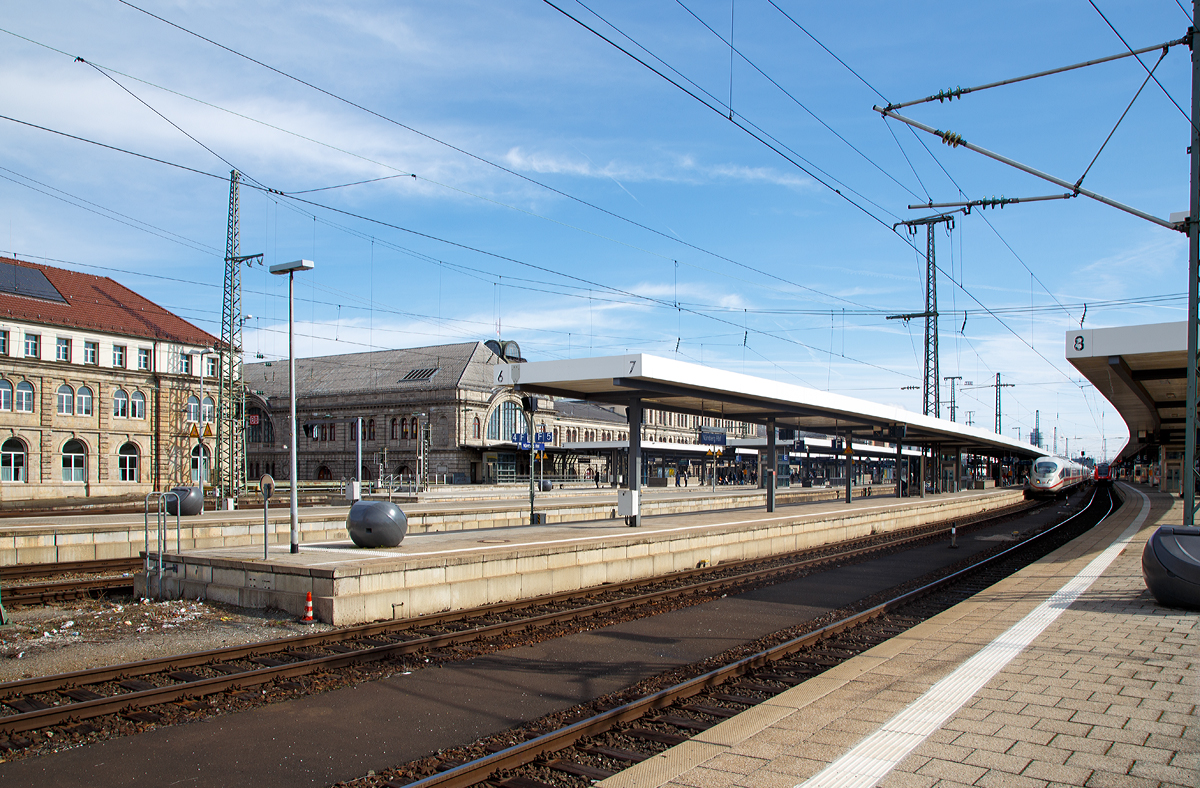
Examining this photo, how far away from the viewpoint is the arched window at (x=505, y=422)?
215ft

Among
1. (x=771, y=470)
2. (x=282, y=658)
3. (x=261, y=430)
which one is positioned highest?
(x=261, y=430)

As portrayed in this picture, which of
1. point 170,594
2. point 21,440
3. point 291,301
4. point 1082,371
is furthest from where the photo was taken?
point 21,440

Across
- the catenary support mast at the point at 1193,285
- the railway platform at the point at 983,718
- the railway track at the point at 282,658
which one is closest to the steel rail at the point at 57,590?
the railway track at the point at 282,658

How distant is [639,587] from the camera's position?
14.7m

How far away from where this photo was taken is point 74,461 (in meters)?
44.1

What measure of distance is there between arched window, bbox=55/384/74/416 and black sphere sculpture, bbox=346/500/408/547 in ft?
127

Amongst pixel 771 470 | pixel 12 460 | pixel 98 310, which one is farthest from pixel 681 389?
pixel 98 310

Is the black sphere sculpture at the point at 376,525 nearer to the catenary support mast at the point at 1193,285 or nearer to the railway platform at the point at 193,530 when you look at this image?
the railway platform at the point at 193,530

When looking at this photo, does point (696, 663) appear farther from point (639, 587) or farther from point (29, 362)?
point (29, 362)

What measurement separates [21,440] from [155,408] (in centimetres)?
734

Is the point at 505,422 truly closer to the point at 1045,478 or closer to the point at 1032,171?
the point at 1045,478

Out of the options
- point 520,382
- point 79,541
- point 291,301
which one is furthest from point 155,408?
point 291,301

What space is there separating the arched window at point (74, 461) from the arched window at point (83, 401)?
167 cm

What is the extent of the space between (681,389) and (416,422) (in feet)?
153
